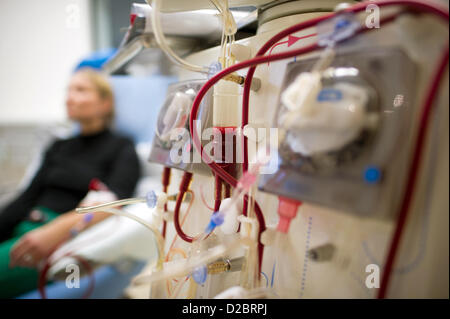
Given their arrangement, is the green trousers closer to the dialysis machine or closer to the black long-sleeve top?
the black long-sleeve top

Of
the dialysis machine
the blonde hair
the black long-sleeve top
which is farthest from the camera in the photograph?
the blonde hair

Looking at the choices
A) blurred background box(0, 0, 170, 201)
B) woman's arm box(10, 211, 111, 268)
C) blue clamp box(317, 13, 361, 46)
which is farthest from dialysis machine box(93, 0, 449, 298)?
blurred background box(0, 0, 170, 201)

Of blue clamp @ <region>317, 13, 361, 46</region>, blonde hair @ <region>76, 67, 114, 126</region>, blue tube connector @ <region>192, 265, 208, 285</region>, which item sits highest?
blonde hair @ <region>76, 67, 114, 126</region>

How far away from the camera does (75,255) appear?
3.21ft

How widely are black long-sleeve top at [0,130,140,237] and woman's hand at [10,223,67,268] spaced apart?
242mm

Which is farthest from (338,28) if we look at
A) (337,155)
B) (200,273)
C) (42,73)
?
(42,73)

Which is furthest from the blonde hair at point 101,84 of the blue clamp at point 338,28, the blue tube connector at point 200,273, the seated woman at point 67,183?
the blue clamp at point 338,28

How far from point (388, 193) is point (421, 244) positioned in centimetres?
9

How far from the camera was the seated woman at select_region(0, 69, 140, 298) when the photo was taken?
1.01 m

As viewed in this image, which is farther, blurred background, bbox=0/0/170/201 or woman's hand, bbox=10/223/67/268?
blurred background, bbox=0/0/170/201

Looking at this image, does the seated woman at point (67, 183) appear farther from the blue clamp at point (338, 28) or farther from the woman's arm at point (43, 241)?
the blue clamp at point (338, 28)

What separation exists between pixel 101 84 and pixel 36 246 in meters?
0.97
